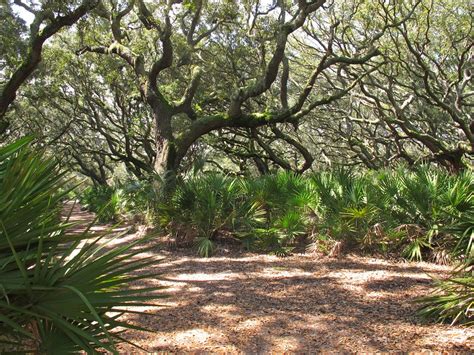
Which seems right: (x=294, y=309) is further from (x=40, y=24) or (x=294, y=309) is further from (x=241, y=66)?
(x=241, y=66)

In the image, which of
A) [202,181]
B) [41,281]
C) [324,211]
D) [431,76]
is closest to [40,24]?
[202,181]

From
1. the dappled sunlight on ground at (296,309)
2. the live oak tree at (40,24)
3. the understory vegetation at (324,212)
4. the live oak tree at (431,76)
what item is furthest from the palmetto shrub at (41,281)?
the live oak tree at (431,76)

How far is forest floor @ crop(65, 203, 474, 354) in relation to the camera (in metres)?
3.77

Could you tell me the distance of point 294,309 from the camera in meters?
4.82

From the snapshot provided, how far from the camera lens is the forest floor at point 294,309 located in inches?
148

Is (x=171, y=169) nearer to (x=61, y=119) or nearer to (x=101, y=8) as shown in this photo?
(x=101, y=8)

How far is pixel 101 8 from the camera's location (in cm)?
1177

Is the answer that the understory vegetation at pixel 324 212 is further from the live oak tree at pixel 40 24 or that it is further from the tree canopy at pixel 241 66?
the live oak tree at pixel 40 24

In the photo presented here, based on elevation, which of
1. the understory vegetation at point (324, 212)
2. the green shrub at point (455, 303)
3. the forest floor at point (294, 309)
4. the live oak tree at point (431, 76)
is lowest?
the forest floor at point (294, 309)

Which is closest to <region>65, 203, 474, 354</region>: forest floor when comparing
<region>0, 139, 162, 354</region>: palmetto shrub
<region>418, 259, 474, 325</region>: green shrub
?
<region>418, 259, 474, 325</region>: green shrub

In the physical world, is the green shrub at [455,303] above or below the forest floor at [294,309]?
above

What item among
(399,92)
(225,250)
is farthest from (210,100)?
(399,92)

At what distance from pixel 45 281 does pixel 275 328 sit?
2833 mm

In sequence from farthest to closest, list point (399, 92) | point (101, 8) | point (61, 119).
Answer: point (61, 119), point (399, 92), point (101, 8)
